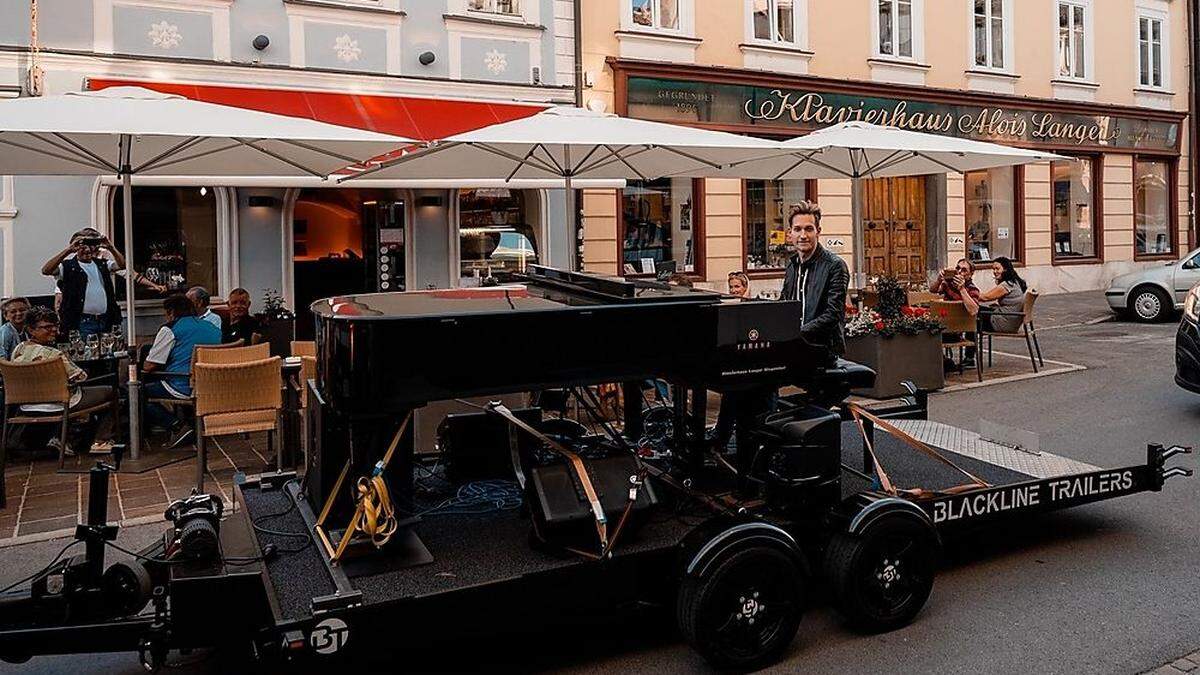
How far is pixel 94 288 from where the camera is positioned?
32.8 feet

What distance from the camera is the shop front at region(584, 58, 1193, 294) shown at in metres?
16.0

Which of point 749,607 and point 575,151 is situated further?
point 575,151

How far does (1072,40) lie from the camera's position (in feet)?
70.1

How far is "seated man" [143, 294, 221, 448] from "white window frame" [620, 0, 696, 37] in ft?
29.1

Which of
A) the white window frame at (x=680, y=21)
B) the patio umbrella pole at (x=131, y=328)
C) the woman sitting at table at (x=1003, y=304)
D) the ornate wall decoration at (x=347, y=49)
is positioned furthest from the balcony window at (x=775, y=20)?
the patio umbrella pole at (x=131, y=328)

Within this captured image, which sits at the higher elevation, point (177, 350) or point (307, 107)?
point (307, 107)

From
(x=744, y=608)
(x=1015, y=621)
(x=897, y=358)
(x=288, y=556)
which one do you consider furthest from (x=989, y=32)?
(x=288, y=556)

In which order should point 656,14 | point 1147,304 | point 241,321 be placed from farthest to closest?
point 1147,304, point 656,14, point 241,321

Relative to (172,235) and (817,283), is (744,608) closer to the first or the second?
(817,283)

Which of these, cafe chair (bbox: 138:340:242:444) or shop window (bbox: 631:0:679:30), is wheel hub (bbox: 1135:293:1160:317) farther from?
Result: cafe chair (bbox: 138:340:242:444)

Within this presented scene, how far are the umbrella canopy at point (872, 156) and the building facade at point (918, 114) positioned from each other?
45 centimetres

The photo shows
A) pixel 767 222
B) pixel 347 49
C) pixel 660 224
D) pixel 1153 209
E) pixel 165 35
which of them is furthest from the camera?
pixel 1153 209

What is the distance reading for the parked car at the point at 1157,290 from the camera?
55.3ft

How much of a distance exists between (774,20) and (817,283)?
1208cm
